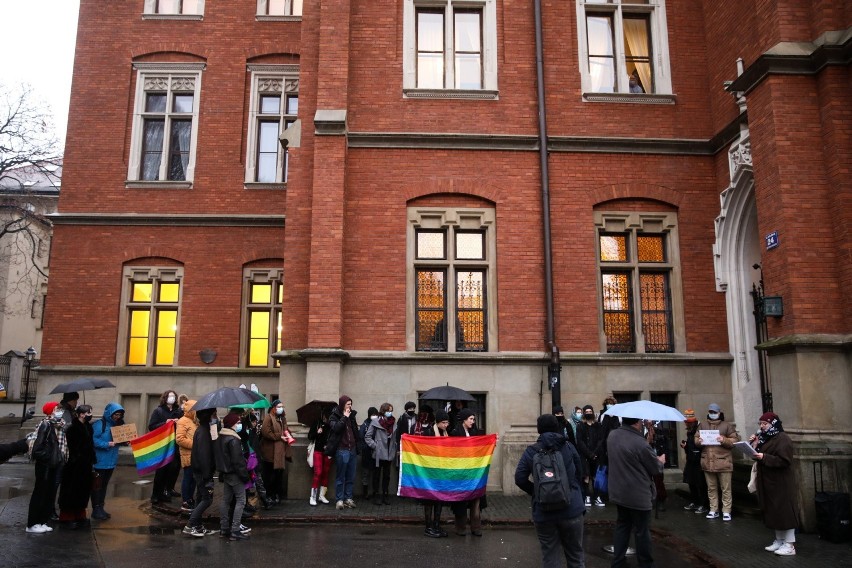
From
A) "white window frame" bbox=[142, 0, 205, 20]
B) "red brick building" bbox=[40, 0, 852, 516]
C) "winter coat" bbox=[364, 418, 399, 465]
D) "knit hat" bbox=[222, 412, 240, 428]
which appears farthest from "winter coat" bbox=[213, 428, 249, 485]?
"white window frame" bbox=[142, 0, 205, 20]

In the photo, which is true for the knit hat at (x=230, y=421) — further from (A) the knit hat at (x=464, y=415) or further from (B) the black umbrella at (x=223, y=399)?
(A) the knit hat at (x=464, y=415)

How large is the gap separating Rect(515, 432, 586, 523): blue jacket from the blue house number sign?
6204 millimetres

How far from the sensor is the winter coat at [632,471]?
7145mm

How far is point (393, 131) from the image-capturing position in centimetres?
1395

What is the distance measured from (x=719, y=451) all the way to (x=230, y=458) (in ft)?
24.0

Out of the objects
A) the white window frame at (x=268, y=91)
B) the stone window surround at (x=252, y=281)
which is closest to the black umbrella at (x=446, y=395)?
the stone window surround at (x=252, y=281)

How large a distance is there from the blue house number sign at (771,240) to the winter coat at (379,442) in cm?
706

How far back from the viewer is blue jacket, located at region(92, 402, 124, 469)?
10.6 metres

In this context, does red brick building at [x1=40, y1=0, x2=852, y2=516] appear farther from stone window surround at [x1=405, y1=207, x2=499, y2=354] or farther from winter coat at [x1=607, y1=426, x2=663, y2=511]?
winter coat at [x1=607, y1=426, x2=663, y2=511]

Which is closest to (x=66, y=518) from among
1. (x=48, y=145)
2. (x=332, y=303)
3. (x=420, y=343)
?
(x=332, y=303)

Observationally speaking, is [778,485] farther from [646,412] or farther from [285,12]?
[285,12]

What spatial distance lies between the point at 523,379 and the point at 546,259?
241 cm

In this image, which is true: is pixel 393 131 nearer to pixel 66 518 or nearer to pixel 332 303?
pixel 332 303

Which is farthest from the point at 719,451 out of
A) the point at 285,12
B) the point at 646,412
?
the point at 285,12
